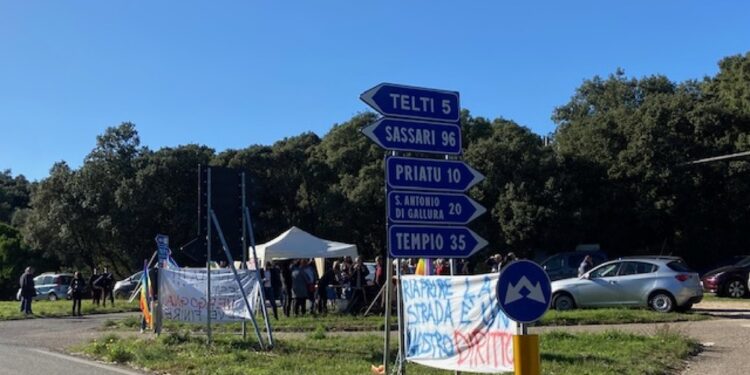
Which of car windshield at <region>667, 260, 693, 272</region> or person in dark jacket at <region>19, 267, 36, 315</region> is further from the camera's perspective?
person in dark jacket at <region>19, 267, 36, 315</region>

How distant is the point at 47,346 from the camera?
14867 millimetres

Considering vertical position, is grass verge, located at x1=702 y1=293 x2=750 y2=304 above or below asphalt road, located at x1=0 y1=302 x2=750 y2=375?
above

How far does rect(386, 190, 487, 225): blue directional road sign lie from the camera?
8750 mm

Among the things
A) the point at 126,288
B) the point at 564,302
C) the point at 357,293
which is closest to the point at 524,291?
the point at 564,302

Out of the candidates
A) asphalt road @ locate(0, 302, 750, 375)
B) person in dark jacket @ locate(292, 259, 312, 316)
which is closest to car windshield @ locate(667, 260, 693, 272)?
asphalt road @ locate(0, 302, 750, 375)

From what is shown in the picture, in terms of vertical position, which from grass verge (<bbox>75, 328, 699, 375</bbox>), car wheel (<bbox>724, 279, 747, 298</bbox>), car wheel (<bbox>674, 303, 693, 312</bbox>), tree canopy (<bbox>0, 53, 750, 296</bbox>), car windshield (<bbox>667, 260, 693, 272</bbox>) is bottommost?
grass verge (<bbox>75, 328, 699, 375</bbox>)

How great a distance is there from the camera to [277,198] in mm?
48781

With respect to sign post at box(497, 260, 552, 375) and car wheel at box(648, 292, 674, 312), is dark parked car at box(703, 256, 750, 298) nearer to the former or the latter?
car wheel at box(648, 292, 674, 312)

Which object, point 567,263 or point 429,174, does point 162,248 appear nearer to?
point 429,174

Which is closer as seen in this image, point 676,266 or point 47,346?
point 47,346

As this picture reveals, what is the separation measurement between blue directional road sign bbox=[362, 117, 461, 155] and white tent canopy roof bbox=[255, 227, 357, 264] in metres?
18.1

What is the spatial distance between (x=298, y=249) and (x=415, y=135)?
18.6m

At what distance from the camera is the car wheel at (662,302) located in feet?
64.1

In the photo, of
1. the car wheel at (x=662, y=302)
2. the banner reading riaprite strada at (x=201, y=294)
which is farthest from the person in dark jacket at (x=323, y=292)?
the car wheel at (x=662, y=302)
